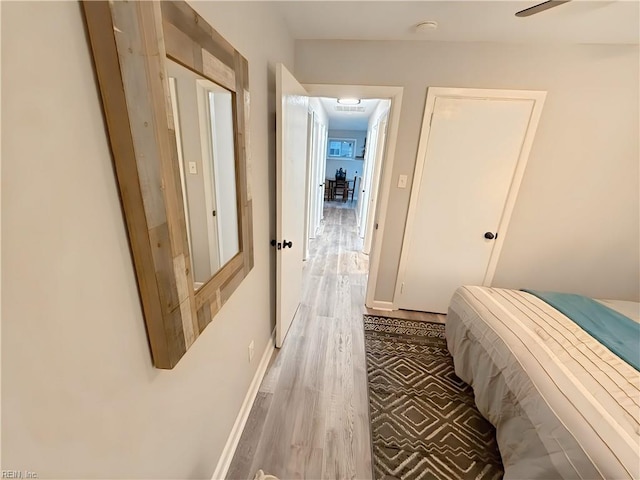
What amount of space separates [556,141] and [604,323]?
144 cm

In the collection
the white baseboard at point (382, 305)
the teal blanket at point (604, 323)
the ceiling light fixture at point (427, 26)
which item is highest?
the ceiling light fixture at point (427, 26)

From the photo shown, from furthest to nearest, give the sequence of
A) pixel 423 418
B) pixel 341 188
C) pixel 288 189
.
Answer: pixel 341 188, pixel 288 189, pixel 423 418

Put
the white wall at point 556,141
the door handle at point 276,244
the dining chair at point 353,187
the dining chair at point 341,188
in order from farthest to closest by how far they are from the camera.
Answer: the dining chair at point 353,187, the dining chair at point 341,188, the white wall at point 556,141, the door handle at point 276,244

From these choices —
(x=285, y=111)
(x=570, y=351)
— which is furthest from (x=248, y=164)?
(x=570, y=351)

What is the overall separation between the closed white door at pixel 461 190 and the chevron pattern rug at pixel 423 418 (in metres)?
0.63

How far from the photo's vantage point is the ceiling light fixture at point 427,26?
169 cm

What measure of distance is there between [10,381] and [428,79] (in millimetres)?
2592

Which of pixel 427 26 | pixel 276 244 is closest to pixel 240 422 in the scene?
pixel 276 244

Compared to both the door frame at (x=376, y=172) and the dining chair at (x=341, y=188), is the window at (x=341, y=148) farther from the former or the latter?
the door frame at (x=376, y=172)

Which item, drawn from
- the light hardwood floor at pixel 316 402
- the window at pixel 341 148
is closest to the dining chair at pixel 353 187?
the window at pixel 341 148

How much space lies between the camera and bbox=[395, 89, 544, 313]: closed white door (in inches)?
82.6

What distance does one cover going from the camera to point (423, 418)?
1.59m

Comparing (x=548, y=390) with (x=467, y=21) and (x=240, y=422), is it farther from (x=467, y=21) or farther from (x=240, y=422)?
(x=467, y=21)

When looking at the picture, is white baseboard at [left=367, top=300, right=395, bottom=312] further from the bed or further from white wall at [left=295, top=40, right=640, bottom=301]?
the bed
